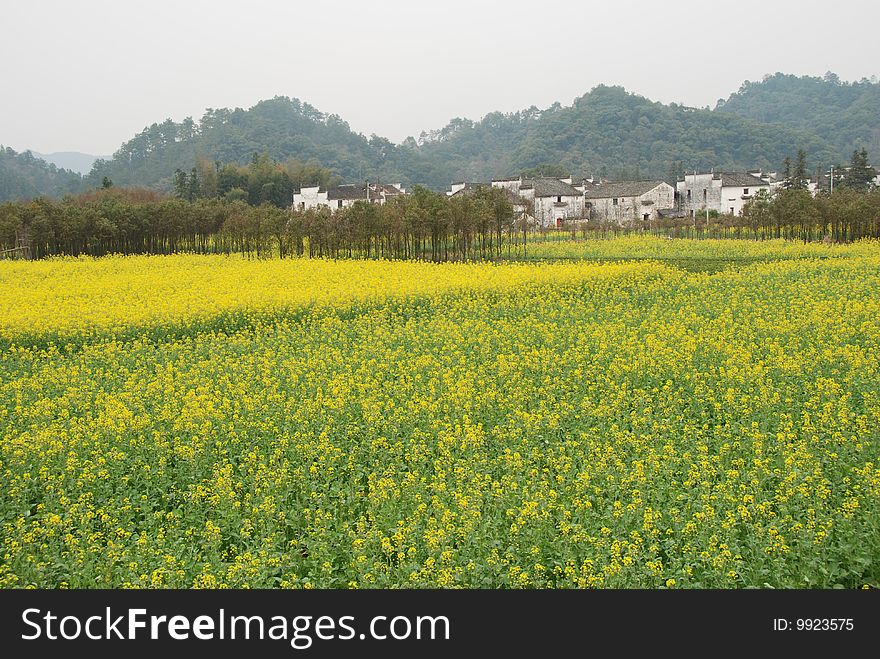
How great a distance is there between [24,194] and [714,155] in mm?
122480

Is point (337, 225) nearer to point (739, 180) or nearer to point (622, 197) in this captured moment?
point (622, 197)

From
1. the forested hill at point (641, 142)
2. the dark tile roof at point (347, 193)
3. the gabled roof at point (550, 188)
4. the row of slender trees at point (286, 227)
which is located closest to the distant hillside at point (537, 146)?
the forested hill at point (641, 142)

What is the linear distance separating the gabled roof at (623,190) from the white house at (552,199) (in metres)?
1.73

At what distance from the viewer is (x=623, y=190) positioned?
283 ft

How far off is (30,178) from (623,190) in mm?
117430

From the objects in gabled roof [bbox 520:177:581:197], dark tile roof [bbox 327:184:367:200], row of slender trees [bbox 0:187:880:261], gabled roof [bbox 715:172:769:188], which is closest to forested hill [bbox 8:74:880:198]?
gabled roof [bbox 520:177:581:197]

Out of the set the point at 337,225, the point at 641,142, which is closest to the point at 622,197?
the point at 337,225

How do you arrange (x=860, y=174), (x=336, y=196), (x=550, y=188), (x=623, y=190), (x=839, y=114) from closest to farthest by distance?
1. (x=860, y=174)
2. (x=336, y=196)
3. (x=623, y=190)
4. (x=550, y=188)
5. (x=839, y=114)

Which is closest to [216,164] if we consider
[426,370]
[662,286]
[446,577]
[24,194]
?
[24,194]

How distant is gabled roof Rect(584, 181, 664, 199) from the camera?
84.9m

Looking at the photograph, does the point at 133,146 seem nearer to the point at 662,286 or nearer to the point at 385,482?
the point at 662,286

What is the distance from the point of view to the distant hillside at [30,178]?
428ft

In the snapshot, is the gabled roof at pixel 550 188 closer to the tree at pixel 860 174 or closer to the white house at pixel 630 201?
the white house at pixel 630 201

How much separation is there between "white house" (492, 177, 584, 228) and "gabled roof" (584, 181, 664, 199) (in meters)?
1.73
